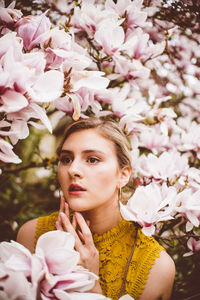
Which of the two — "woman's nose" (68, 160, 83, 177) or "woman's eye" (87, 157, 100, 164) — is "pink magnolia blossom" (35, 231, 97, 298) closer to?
"woman's nose" (68, 160, 83, 177)

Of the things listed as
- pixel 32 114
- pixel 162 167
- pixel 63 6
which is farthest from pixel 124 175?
pixel 63 6

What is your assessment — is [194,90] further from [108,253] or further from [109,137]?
[108,253]

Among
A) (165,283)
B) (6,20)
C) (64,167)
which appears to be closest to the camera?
(6,20)

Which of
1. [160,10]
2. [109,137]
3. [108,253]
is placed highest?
[160,10]

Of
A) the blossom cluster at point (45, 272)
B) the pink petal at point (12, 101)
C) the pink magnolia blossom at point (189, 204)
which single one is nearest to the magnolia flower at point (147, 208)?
the pink magnolia blossom at point (189, 204)

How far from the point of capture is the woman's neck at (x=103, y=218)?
4.93 feet

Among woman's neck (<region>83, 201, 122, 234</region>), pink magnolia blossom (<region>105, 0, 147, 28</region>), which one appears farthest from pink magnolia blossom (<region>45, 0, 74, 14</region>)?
woman's neck (<region>83, 201, 122, 234</region>)

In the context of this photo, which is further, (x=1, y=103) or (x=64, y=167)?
(x=64, y=167)

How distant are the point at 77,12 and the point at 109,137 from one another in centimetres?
64

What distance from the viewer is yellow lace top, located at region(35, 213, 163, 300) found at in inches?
51.7

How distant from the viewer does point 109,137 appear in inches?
58.5

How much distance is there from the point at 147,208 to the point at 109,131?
1.75ft

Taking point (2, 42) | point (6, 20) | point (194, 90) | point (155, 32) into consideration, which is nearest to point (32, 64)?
point (2, 42)

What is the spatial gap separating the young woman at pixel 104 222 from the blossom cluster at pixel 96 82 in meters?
0.13
